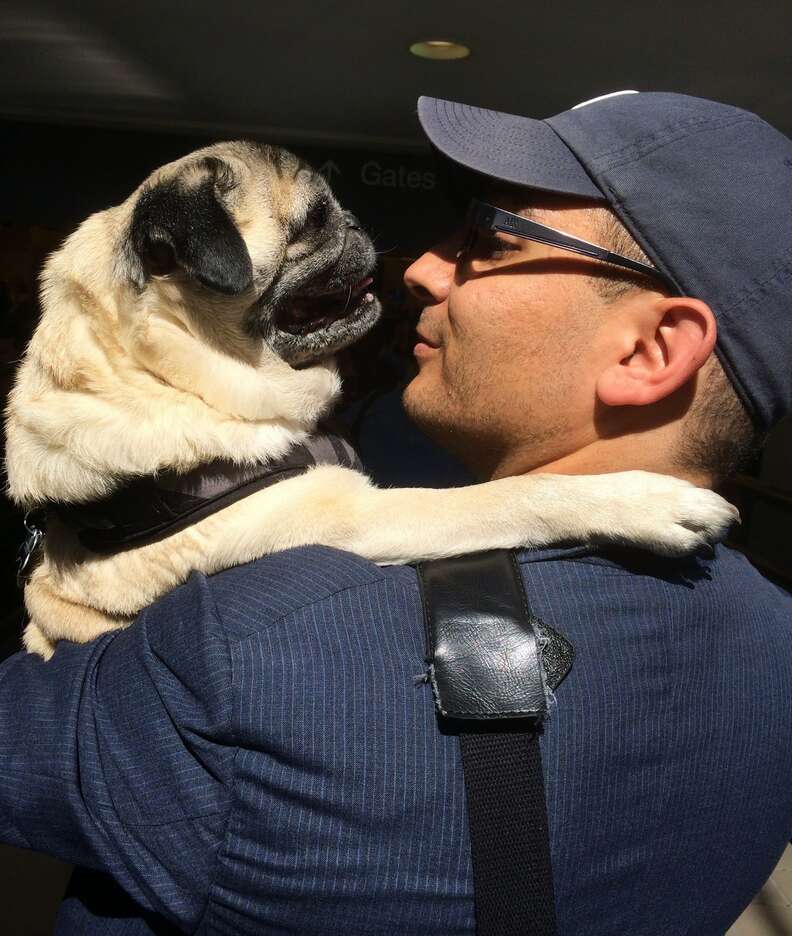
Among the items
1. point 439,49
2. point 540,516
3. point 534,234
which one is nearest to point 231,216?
point 534,234

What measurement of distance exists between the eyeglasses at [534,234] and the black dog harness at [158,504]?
729 mm

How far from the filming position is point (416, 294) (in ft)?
5.79

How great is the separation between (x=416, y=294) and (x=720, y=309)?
28.1 inches

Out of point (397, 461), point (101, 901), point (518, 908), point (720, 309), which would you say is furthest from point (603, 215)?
point (397, 461)

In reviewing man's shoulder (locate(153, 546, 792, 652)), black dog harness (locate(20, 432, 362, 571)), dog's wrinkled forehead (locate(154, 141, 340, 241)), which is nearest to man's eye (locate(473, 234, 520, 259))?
man's shoulder (locate(153, 546, 792, 652))

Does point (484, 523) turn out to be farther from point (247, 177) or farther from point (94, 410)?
point (247, 177)

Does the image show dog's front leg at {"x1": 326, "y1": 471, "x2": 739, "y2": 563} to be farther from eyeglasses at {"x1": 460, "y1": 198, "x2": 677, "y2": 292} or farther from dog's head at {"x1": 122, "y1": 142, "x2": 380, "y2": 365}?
dog's head at {"x1": 122, "y1": 142, "x2": 380, "y2": 365}

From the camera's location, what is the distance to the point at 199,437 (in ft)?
5.71

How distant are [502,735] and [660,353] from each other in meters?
0.72

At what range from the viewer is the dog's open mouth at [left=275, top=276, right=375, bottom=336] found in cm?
219

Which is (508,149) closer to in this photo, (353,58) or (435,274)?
(435,274)

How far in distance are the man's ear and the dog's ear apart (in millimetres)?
934

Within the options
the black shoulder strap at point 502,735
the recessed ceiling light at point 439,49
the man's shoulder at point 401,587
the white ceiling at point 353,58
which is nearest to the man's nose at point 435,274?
the man's shoulder at point 401,587

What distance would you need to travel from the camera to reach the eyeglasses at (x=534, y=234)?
1.33m
